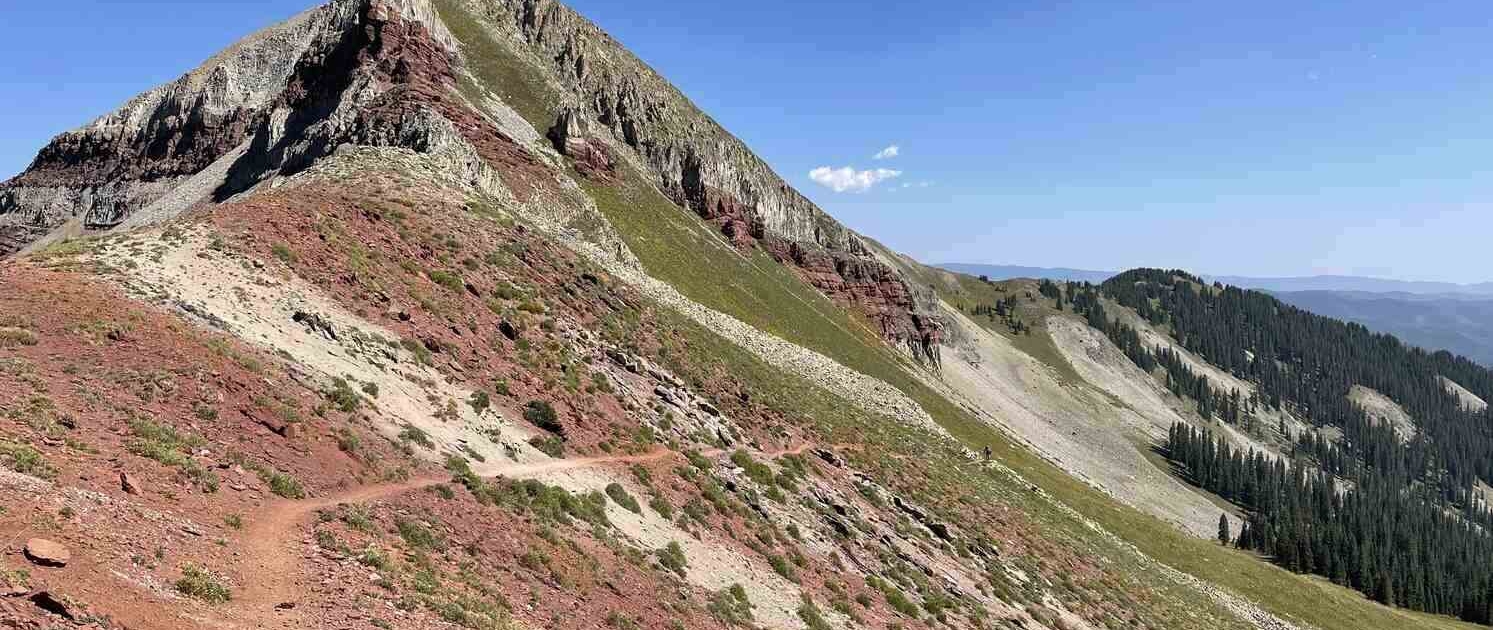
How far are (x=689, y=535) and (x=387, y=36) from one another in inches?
2753

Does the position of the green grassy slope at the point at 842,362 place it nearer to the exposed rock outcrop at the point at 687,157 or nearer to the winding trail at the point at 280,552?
the exposed rock outcrop at the point at 687,157

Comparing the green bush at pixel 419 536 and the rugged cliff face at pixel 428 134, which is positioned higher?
the rugged cliff face at pixel 428 134

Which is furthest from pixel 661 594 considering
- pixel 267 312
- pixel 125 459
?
pixel 267 312

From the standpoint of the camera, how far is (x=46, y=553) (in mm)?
11414

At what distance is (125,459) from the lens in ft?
51.6

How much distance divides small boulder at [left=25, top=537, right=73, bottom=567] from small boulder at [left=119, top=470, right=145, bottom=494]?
2.99m

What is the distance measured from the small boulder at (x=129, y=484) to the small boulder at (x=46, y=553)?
299cm

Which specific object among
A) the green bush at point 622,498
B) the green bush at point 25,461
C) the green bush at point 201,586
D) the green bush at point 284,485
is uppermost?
the green bush at point 25,461

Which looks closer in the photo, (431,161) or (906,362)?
(431,161)

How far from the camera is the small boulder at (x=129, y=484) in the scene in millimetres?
14688

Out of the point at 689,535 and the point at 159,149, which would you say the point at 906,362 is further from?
the point at 159,149

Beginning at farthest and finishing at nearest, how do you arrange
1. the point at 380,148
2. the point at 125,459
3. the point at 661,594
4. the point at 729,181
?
the point at 729,181 < the point at 380,148 < the point at 661,594 < the point at 125,459

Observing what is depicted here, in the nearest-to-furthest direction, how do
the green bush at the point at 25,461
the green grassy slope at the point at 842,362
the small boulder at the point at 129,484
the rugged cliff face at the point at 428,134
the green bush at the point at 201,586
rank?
the green bush at the point at 201,586 < the green bush at the point at 25,461 < the small boulder at the point at 129,484 < the green grassy slope at the point at 842,362 < the rugged cliff face at the point at 428,134

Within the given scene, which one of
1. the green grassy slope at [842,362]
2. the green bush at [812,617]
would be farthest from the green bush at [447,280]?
the green bush at [812,617]
